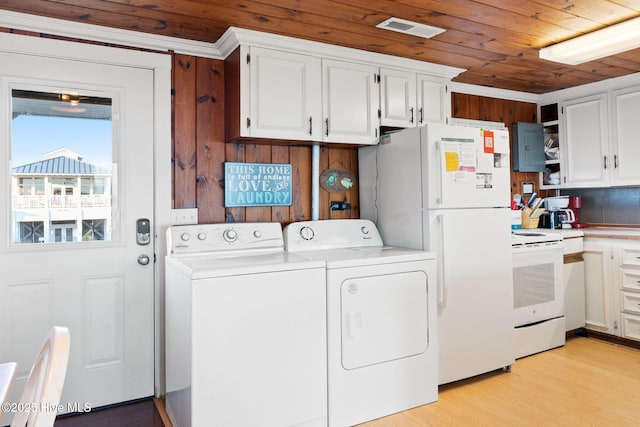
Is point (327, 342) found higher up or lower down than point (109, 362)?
higher up

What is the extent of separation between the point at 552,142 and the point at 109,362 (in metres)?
4.20

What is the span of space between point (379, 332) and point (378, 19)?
1.74 meters

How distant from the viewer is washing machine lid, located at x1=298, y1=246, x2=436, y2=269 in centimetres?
229

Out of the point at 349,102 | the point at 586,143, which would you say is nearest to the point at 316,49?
the point at 349,102

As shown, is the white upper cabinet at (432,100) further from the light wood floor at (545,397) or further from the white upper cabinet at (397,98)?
the light wood floor at (545,397)

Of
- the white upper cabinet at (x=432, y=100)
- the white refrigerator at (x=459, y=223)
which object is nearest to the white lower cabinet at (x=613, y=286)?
the white refrigerator at (x=459, y=223)

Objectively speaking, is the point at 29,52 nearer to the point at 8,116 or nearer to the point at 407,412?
the point at 8,116

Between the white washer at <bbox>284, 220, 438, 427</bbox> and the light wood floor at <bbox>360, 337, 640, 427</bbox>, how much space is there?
11 centimetres

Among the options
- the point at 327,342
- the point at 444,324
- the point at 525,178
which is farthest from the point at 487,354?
the point at 525,178

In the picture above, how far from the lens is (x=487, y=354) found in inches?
113

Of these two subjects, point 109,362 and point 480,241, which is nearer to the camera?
point 109,362

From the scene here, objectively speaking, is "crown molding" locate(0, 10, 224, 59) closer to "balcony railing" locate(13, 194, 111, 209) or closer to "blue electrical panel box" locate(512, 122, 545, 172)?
"balcony railing" locate(13, 194, 111, 209)

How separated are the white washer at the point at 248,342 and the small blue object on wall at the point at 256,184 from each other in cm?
63

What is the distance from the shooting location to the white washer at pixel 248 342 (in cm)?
193
